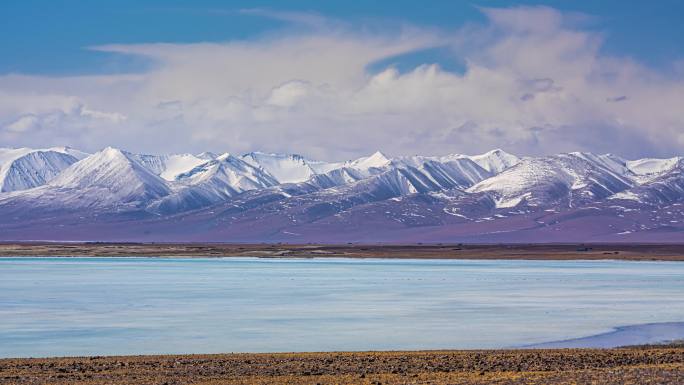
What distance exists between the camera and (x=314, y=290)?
7019cm

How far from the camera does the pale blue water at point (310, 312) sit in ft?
129

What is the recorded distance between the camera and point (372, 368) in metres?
29.2

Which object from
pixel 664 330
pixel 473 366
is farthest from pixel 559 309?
pixel 473 366

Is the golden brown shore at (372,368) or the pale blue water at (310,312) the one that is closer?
the golden brown shore at (372,368)

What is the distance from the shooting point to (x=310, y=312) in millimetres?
51906

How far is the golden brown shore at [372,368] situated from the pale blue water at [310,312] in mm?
4607

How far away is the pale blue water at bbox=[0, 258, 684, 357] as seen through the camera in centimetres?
3938

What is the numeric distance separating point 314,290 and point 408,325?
25.0m

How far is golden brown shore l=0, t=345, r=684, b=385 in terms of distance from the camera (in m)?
25.6

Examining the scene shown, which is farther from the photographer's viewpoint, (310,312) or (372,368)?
(310,312)

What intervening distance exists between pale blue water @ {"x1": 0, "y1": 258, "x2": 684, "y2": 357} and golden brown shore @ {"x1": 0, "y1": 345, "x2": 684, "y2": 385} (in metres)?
4.61

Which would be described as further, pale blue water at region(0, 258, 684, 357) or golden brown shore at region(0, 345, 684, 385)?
pale blue water at region(0, 258, 684, 357)

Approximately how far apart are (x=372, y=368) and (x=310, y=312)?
22847 mm

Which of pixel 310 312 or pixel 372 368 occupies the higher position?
pixel 310 312
